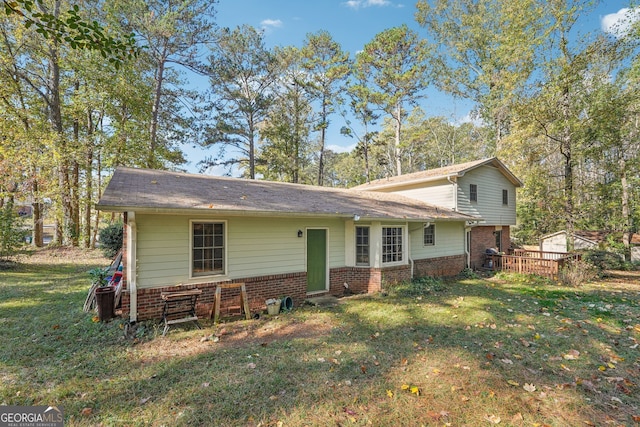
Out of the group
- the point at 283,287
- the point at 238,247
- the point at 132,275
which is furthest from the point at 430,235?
the point at 132,275

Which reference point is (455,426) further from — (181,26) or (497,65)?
(497,65)

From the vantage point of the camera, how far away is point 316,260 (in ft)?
28.3

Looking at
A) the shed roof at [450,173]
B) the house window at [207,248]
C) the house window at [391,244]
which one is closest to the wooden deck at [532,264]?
the shed roof at [450,173]

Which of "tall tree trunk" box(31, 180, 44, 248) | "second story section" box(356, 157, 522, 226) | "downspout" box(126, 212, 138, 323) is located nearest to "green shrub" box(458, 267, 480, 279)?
"second story section" box(356, 157, 522, 226)

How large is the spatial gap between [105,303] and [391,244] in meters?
7.87

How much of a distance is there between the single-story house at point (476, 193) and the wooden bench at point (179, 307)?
440 inches

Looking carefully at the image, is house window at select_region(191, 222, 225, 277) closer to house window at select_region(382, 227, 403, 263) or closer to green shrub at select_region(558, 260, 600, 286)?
house window at select_region(382, 227, 403, 263)

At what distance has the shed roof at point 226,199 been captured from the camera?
18.8ft

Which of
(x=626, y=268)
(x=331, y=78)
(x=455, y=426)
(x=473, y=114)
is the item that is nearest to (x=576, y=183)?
(x=626, y=268)

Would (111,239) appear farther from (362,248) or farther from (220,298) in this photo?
(362,248)

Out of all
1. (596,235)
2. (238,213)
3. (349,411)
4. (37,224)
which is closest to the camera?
(349,411)

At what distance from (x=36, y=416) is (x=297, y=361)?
10.2 ft

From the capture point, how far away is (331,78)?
899 inches

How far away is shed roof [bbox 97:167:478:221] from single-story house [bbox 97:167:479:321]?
0.03 metres
